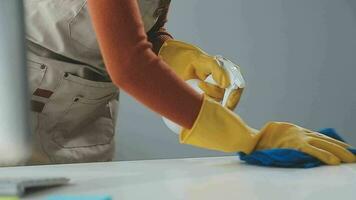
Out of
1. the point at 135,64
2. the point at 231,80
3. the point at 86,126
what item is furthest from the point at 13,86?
the point at 86,126

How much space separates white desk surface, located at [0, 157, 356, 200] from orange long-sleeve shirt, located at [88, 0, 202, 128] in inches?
3.3

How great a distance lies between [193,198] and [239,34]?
1454 millimetres

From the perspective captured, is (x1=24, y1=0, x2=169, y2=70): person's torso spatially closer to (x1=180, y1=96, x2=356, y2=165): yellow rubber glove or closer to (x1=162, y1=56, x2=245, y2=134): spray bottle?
(x1=162, y1=56, x2=245, y2=134): spray bottle

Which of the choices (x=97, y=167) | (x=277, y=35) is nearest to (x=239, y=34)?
(x=277, y=35)

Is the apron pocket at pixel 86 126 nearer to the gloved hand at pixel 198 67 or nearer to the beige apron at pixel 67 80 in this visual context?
the beige apron at pixel 67 80

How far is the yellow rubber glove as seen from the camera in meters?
0.64

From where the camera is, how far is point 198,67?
94cm

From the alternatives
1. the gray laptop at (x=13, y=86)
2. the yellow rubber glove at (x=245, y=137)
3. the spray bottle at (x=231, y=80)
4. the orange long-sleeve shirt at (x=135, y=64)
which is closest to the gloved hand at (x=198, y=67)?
the spray bottle at (x=231, y=80)

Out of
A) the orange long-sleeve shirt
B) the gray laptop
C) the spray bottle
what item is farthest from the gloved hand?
the gray laptop

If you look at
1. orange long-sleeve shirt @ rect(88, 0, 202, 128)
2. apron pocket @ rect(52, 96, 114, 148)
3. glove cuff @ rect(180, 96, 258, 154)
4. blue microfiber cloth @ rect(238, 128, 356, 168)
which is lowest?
apron pocket @ rect(52, 96, 114, 148)

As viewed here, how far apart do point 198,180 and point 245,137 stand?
0.62ft

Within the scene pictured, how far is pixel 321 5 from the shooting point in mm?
1934

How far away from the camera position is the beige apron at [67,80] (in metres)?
0.88

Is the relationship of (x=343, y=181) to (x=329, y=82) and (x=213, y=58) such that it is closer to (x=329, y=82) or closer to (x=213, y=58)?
(x=213, y=58)
